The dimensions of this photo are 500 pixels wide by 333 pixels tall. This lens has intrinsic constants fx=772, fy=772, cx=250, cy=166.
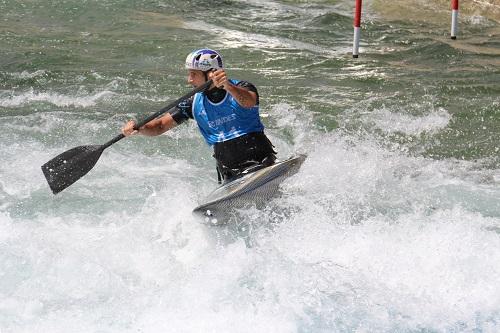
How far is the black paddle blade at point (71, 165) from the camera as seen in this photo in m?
6.31

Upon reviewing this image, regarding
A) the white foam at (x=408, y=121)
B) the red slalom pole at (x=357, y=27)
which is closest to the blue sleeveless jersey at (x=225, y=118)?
the white foam at (x=408, y=121)

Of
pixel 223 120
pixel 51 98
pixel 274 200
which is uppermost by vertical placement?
pixel 223 120

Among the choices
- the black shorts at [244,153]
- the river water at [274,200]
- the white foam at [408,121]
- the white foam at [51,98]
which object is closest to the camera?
the river water at [274,200]

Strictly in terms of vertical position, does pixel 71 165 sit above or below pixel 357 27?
below

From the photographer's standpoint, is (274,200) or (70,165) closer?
(274,200)

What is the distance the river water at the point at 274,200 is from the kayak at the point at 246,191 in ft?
0.52

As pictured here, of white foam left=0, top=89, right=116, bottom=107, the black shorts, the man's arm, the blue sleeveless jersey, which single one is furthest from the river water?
the man's arm

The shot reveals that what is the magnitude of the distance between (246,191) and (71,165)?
1613mm

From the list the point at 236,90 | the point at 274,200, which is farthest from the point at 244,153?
the point at 236,90

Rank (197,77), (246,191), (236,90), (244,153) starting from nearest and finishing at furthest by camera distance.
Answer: (236,90) < (197,77) < (246,191) < (244,153)

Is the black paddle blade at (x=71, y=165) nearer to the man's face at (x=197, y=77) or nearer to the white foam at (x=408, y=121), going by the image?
the man's face at (x=197, y=77)

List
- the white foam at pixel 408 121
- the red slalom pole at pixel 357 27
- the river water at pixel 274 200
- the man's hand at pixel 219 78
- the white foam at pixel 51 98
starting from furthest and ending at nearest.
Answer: the red slalom pole at pixel 357 27 → the white foam at pixel 51 98 → the white foam at pixel 408 121 → the man's hand at pixel 219 78 → the river water at pixel 274 200

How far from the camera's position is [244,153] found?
592 cm

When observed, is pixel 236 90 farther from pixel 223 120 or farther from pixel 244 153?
pixel 244 153
